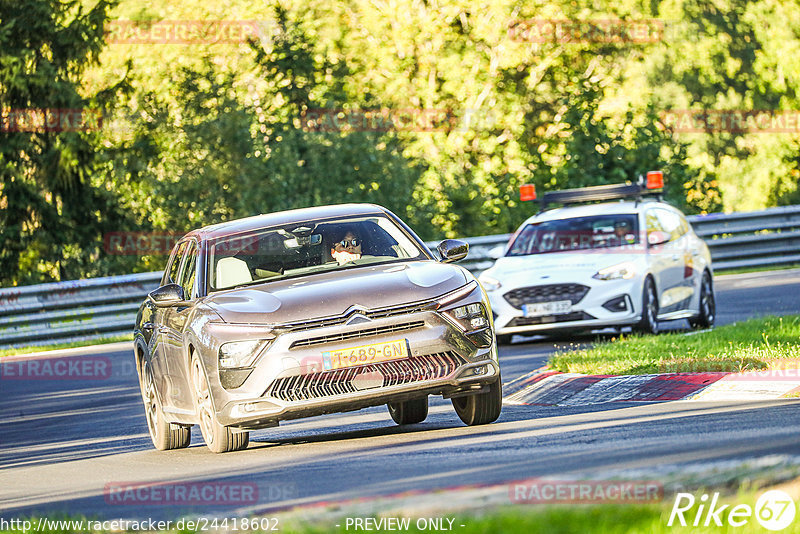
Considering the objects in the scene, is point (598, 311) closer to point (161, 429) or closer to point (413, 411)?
point (413, 411)

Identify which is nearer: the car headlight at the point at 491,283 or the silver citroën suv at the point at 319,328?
the silver citroën suv at the point at 319,328

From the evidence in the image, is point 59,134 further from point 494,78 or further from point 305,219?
point 305,219

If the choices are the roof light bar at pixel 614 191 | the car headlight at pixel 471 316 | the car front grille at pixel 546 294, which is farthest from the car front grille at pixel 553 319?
the car headlight at pixel 471 316

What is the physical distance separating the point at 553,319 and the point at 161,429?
6.96 metres

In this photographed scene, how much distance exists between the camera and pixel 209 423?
10336 millimetres

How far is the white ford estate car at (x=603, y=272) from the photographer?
17.4m

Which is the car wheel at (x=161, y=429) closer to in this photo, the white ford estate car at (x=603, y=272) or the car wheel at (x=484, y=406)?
the car wheel at (x=484, y=406)

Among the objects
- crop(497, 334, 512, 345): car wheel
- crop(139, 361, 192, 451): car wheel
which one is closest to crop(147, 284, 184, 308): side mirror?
crop(139, 361, 192, 451): car wheel

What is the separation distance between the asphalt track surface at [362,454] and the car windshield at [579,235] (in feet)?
15.6

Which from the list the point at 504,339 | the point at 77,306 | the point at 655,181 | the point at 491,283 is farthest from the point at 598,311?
the point at 77,306

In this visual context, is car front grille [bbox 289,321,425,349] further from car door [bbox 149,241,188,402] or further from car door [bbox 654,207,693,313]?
car door [bbox 654,207,693,313]

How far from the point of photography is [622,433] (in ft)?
30.0

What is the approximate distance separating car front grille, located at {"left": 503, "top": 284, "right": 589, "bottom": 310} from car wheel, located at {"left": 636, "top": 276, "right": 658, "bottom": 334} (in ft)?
2.29

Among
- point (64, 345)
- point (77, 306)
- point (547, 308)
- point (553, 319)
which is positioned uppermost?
point (547, 308)
